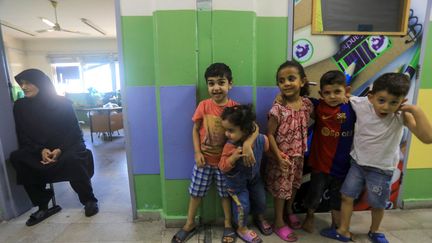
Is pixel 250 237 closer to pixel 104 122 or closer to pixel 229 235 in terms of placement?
pixel 229 235

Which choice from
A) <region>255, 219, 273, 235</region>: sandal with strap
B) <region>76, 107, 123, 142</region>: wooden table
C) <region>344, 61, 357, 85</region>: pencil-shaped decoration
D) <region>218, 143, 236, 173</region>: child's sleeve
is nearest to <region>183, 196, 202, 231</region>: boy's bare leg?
<region>218, 143, 236, 173</region>: child's sleeve

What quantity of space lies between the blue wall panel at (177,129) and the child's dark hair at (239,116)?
1.04ft

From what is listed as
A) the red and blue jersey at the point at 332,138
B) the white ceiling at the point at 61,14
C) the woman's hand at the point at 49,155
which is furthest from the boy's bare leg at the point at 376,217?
the white ceiling at the point at 61,14

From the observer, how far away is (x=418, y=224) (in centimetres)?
178

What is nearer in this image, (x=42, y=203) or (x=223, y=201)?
(x=223, y=201)

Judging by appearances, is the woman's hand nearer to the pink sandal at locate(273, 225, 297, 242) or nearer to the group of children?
the group of children

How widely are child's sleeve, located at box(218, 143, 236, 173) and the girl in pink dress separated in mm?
274

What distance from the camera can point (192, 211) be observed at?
1.65 meters

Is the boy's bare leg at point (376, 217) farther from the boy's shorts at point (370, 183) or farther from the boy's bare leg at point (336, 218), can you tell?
the boy's bare leg at point (336, 218)

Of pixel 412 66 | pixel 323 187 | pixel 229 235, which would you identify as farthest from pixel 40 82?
pixel 412 66

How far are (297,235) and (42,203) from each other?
205 centimetres

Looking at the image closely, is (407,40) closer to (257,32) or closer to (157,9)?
(257,32)

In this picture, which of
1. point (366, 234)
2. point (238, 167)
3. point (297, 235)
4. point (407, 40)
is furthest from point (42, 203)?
point (407, 40)

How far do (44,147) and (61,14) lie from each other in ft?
14.1
